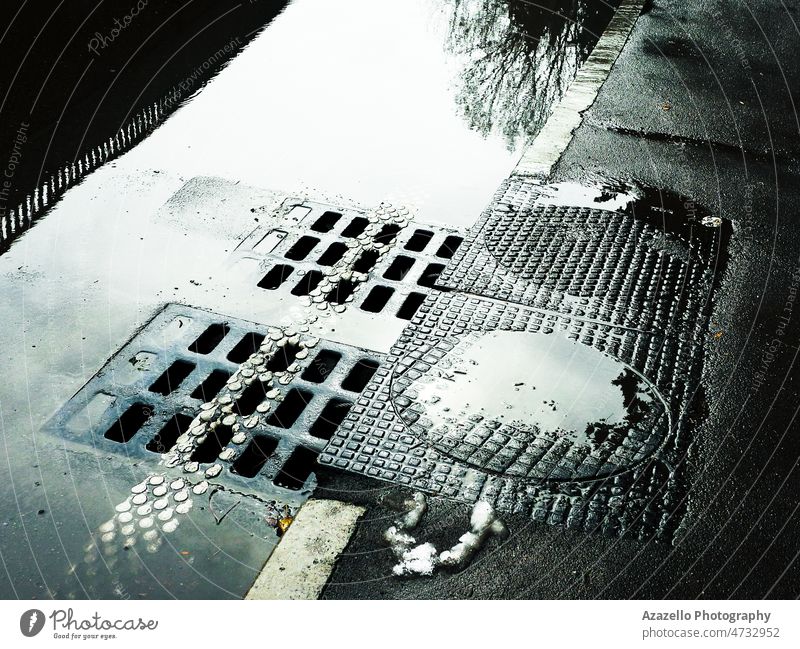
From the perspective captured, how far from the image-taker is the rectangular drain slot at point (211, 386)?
326 centimetres

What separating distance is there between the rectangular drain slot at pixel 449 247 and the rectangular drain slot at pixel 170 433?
162 centimetres

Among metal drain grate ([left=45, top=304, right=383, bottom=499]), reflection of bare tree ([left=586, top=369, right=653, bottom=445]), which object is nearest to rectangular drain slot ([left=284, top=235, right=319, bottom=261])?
metal drain grate ([left=45, top=304, right=383, bottom=499])

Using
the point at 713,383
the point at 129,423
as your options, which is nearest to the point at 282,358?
the point at 129,423

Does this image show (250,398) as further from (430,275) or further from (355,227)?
(355,227)

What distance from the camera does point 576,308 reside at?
3695 millimetres

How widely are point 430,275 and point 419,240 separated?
363 millimetres

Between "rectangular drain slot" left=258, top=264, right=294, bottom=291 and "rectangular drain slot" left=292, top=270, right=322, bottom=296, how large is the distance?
0.09 m

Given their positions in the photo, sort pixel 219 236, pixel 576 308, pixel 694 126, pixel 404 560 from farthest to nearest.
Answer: pixel 694 126
pixel 219 236
pixel 576 308
pixel 404 560

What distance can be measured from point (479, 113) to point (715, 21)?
2.85 m

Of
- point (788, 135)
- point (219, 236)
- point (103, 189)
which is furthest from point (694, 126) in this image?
point (103, 189)

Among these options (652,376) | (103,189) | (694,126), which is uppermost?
(694,126)

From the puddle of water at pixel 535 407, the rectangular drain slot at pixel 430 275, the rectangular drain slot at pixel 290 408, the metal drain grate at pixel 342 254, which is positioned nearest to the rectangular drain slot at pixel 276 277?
the metal drain grate at pixel 342 254

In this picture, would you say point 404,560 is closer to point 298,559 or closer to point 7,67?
point 298,559

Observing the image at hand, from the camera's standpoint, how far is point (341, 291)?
3.87m
